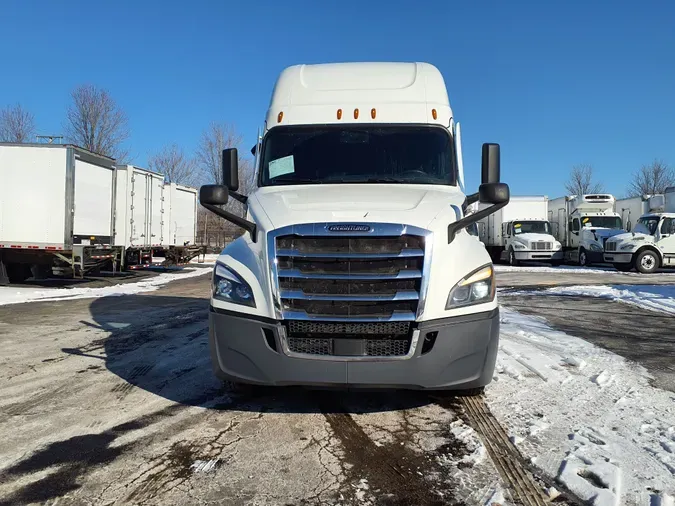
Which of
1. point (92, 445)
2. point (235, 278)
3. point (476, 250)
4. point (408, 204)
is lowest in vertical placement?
point (92, 445)

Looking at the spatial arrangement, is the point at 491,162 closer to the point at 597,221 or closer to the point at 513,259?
the point at 513,259

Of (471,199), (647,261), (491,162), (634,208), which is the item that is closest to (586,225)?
(634,208)

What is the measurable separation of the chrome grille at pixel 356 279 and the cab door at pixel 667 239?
828 inches

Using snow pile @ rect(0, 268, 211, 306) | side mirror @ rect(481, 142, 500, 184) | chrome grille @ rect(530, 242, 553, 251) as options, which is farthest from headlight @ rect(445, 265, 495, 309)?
chrome grille @ rect(530, 242, 553, 251)

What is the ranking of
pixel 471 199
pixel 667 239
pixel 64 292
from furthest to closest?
1. pixel 667 239
2. pixel 64 292
3. pixel 471 199

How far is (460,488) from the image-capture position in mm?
2754

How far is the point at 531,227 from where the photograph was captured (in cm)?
2522

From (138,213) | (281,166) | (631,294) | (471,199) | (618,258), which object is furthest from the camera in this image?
(618,258)

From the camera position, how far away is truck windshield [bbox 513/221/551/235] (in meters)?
25.1

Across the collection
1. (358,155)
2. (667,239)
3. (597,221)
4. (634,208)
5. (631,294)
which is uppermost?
(634,208)

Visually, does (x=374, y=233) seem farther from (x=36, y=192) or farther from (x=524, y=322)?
(x=36, y=192)

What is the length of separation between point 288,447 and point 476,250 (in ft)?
6.68

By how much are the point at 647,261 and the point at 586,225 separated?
13.9ft

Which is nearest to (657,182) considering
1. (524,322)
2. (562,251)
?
(562,251)
